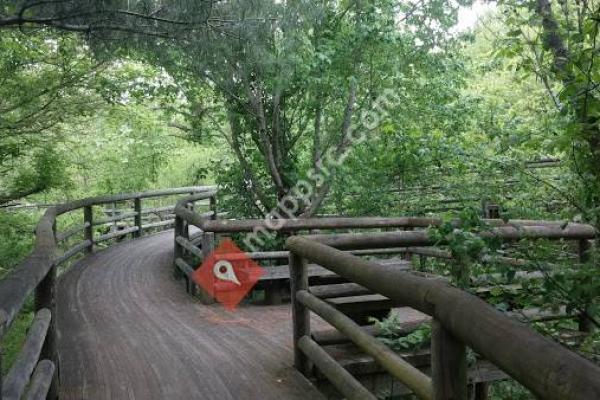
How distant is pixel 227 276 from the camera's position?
586 centimetres

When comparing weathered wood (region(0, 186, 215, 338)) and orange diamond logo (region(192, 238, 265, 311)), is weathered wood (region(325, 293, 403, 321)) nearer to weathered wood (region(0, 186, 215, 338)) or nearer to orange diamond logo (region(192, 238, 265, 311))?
weathered wood (region(0, 186, 215, 338))

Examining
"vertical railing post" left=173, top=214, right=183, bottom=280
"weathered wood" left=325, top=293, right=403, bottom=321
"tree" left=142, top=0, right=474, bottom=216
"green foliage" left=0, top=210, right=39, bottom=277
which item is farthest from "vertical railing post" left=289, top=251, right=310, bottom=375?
"green foliage" left=0, top=210, right=39, bottom=277

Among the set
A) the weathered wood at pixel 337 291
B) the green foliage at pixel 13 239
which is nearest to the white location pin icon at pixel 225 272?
the weathered wood at pixel 337 291

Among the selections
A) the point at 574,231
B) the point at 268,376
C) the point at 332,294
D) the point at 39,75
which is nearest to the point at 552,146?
the point at 574,231

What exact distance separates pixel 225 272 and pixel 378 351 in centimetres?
364

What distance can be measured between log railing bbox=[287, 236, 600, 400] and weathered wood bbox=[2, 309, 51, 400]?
1.37 metres

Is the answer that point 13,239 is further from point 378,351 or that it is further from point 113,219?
point 378,351

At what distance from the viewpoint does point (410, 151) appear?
8156mm

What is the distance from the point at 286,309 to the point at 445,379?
13.8 feet

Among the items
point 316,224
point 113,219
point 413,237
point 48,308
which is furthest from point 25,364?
point 113,219

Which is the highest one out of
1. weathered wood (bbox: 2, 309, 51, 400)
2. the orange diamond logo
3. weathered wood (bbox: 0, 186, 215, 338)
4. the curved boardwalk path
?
weathered wood (bbox: 0, 186, 215, 338)

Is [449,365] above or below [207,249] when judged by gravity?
above

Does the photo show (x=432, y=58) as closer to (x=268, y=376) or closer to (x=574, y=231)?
(x=574, y=231)

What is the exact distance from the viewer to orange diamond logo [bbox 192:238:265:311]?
5742 mm
